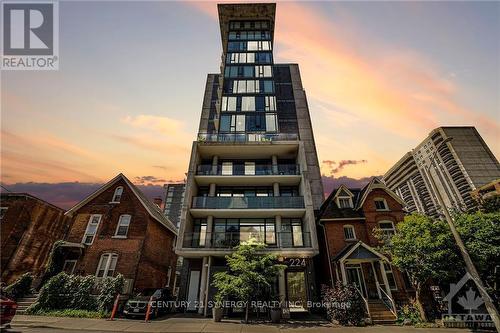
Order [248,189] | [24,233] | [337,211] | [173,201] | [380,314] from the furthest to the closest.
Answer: [173,201] → [248,189] → [24,233] → [337,211] → [380,314]

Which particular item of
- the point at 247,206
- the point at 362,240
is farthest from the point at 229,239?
the point at 362,240

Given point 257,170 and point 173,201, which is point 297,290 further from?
point 173,201

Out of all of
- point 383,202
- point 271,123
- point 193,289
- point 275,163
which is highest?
point 271,123

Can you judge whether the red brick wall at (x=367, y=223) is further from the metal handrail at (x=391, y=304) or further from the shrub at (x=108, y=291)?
the shrub at (x=108, y=291)

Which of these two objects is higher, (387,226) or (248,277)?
(387,226)

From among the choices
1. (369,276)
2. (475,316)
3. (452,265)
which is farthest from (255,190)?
(475,316)

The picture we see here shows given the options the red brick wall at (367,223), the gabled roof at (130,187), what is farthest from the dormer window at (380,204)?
the gabled roof at (130,187)

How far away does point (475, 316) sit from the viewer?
14.1m

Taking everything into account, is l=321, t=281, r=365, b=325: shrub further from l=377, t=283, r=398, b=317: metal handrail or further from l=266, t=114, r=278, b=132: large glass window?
l=266, t=114, r=278, b=132: large glass window

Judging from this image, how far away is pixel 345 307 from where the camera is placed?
44.2 feet

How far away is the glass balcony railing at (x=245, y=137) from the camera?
73.4 ft

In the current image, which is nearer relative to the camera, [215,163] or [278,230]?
[278,230]

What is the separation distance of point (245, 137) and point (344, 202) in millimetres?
11974

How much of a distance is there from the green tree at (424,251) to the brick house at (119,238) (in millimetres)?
19825
